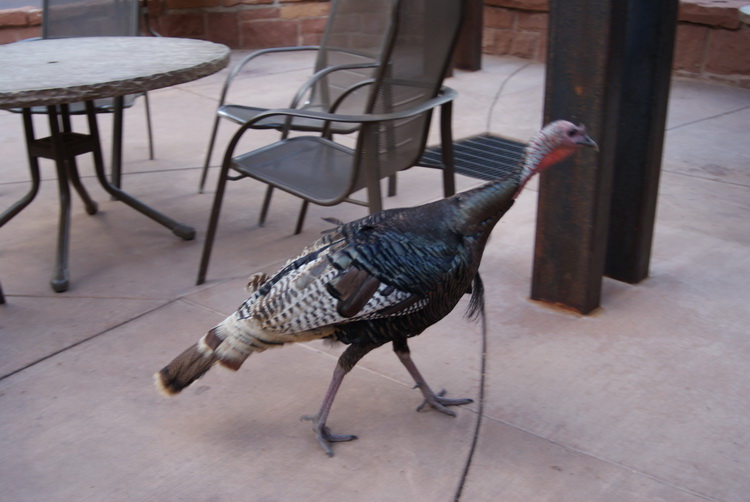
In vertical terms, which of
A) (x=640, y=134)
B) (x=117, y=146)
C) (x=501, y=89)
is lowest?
(x=117, y=146)

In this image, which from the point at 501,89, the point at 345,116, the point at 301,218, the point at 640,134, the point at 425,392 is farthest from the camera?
the point at 501,89

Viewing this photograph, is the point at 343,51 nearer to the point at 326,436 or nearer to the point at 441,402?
the point at 441,402

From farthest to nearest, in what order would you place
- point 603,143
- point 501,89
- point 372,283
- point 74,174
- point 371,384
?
1. point 501,89
2. point 74,174
3. point 603,143
4. point 371,384
5. point 372,283

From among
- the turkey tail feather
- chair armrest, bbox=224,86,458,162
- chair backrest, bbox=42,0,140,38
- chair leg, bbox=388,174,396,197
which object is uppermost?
chair backrest, bbox=42,0,140,38

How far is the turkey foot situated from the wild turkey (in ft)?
0.95

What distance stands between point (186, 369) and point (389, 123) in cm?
171

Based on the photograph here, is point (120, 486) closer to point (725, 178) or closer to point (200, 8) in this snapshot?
point (725, 178)

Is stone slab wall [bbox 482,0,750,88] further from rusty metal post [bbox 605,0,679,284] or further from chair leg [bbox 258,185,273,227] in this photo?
chair leg [bbox 258,185,273,227]

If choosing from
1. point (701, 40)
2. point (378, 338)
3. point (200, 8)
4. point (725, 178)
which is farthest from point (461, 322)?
point (200, 8)

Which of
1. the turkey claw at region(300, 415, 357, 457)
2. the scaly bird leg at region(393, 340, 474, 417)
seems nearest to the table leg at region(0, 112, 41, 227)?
the turkey claw at region(300, 415, 357, 457)

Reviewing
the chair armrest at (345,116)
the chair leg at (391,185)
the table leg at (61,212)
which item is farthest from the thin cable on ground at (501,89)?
the table leg at (61,212)

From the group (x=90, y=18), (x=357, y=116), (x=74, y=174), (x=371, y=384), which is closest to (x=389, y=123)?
(x=357, y=116)

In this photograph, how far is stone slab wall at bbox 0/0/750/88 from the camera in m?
7.28

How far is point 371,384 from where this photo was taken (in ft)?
10.2
